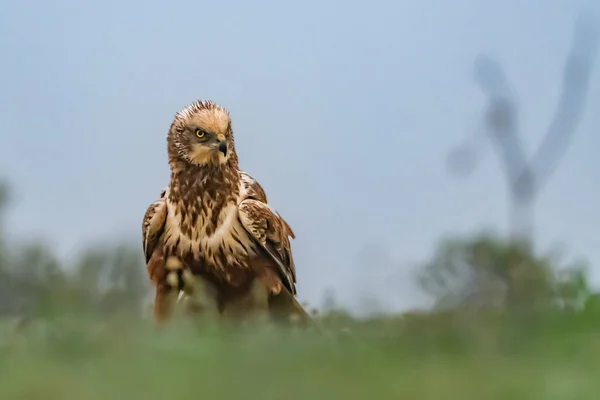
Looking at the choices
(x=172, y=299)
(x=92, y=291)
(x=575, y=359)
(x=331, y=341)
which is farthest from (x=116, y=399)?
(x=172, y=299)

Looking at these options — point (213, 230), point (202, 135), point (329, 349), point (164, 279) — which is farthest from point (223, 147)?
point (329, 349)

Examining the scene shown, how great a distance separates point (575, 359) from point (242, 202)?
460 cm

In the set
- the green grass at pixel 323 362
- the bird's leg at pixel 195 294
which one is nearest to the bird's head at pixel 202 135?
the bird's leg at pixel 195 294

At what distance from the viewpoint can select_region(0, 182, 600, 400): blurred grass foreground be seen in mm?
2652

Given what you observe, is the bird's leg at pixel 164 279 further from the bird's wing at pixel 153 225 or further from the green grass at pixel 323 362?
the green grass at pixel 323 362

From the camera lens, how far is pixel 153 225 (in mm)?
7477

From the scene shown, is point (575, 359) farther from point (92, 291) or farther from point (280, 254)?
point (280, 254)

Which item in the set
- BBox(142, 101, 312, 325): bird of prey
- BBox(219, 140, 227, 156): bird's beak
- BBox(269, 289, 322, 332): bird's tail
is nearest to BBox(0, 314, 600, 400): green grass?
BBox(142, 101, 312, 325): bird of prey

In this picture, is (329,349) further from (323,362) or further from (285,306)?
(285,306)

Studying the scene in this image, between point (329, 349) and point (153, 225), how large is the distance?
4.35m

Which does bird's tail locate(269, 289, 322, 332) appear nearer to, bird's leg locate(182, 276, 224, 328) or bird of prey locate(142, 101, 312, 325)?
bird of prey locate(142, 101, 312, 325)

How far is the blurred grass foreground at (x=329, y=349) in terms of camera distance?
2.65 m

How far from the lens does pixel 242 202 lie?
7.50 meters

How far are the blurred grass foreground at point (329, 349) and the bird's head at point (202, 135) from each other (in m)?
2.83
